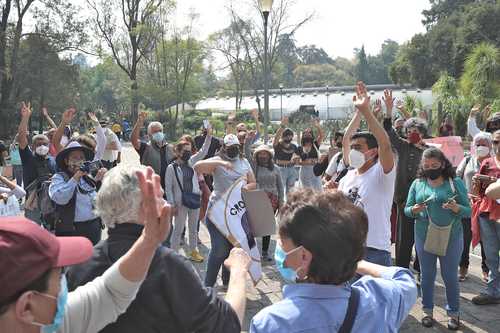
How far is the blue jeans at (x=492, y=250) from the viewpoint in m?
4.70

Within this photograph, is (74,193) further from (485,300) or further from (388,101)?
(485,300)

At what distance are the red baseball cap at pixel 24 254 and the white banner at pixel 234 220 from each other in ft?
10.8

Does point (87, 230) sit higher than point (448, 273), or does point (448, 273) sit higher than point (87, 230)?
point (87, 230)

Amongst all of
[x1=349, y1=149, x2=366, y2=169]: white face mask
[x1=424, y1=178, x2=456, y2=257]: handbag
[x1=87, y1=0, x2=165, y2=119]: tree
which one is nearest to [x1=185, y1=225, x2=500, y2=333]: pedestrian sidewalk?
[x1=424, y1=178, x2=456, y2=257]: handbag

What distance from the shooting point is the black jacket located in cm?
188

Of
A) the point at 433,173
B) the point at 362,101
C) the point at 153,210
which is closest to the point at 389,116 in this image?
the point at 433,173

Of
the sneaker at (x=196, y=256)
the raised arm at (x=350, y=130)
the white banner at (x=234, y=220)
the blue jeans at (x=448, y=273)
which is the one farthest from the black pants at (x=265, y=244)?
the blue jeans at (x=448, y=273)

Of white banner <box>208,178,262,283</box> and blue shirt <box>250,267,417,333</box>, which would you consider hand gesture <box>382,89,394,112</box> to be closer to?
white banner <box>208,178,262,283</box>

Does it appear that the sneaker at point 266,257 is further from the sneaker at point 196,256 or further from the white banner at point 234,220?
the white banner at point 234,220

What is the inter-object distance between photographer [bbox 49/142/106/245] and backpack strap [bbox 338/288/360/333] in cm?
313

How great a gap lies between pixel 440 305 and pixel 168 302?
12.2ft

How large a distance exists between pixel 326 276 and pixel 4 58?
26811 millimetres

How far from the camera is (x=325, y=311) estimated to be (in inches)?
63.1

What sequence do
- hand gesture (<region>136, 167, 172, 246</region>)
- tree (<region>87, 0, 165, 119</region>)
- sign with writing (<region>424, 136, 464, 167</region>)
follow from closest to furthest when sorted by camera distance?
1. hand gesture (<region>136, 167, 172, 246</region>)
2. sign with writing (<region>424, 136, 464, 167</region>)
3. tree (<region>87, 0, 165, 119</region>)
